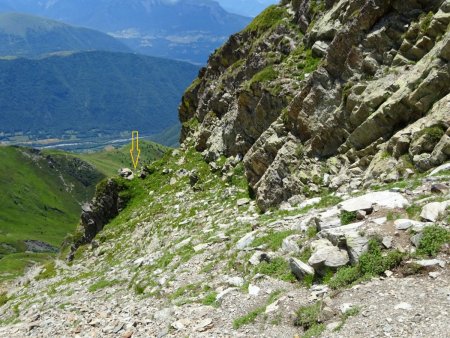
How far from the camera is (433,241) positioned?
15.1 m

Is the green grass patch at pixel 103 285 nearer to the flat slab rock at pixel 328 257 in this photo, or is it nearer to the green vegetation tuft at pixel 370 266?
the flat slab rock at pixel 328 257

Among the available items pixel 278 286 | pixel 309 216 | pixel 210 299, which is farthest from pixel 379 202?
pixel 210 299

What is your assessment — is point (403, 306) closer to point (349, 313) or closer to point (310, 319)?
point (349, 313)

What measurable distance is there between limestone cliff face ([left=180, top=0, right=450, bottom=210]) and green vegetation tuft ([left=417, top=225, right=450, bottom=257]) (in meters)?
8.91

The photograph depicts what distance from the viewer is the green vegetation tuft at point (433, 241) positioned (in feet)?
49.2

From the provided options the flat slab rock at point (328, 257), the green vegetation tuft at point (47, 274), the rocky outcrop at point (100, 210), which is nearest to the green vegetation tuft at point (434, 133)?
the flat slab rock at point (328, 257)

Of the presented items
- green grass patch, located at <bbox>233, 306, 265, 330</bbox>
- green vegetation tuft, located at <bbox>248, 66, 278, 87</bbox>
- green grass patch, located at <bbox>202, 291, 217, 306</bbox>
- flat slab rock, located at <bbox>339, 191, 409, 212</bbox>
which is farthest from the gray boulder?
green vegetation tuft, located at <bbox>248, 66, 278, 87</bbox>

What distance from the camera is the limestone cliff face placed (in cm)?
2612

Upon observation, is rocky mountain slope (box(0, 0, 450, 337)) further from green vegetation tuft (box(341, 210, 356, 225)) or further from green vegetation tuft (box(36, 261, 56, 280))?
green vegetation tuft (box(36, 261, 56, 280))

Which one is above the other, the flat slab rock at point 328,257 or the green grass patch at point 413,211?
the green grass patch at point 413,211

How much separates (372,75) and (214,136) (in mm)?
32405

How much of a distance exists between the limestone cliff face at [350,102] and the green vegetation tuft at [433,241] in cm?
891

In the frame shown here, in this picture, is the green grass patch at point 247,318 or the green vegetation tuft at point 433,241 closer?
the green vegetation tuft at point 433,241

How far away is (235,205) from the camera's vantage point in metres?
41.2
